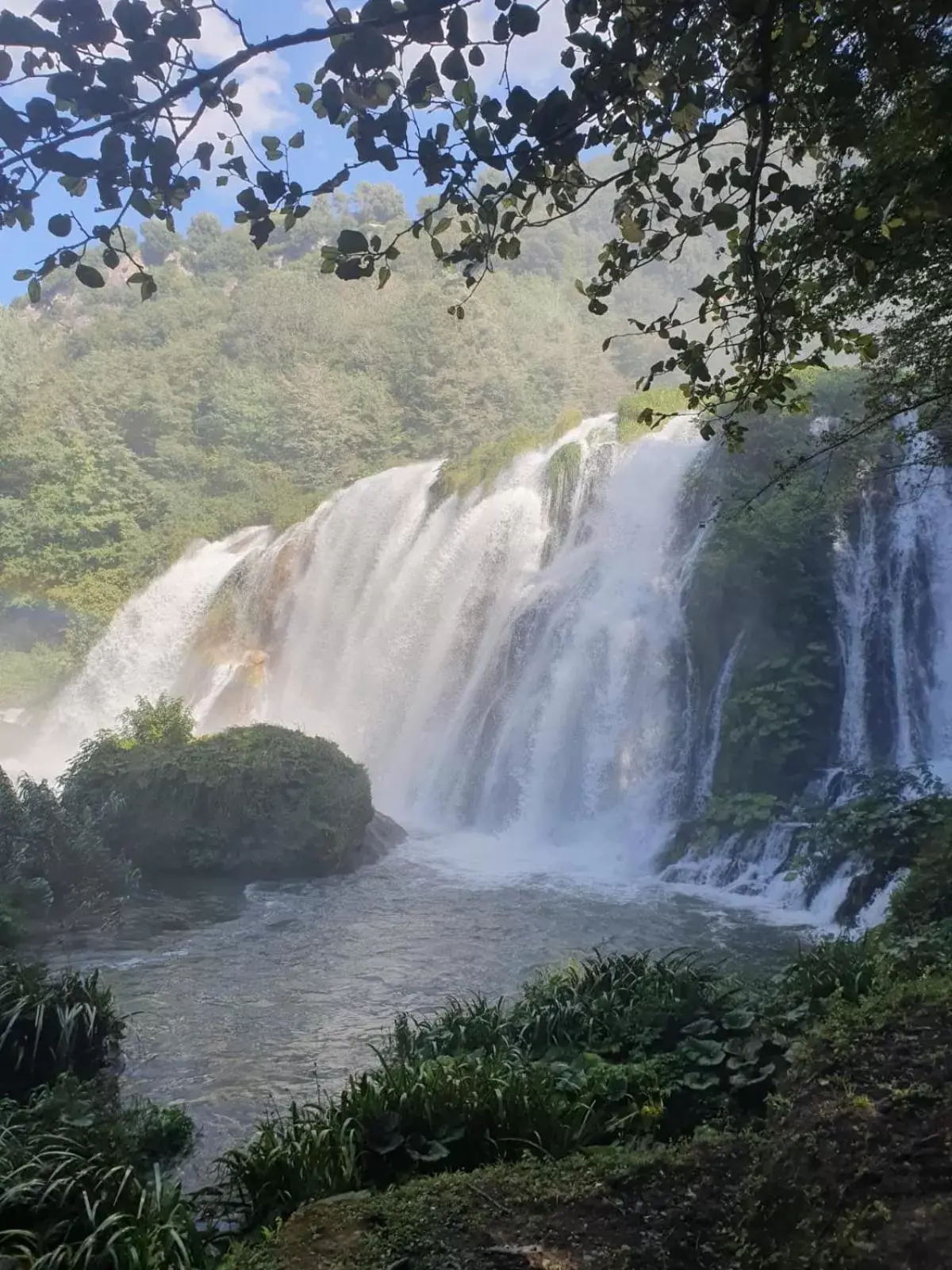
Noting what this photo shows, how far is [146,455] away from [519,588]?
2446 cm

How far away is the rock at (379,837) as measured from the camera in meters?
13.9

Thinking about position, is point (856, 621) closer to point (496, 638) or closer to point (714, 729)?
point (714, 729)

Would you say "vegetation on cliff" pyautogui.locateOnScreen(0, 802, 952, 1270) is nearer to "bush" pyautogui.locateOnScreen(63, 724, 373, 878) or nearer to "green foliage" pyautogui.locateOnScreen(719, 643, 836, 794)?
"bush" pyautogui.locateOnScreen(63, 724, 373, 878)

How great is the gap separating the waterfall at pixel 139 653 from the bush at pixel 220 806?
1217 cm

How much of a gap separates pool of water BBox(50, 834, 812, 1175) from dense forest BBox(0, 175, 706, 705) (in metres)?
17.7

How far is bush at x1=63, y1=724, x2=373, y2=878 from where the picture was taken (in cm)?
1268

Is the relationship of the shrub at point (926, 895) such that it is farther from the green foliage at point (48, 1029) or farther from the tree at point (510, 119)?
the green foliage at point (48, 1029)

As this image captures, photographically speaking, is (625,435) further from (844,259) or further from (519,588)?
(844,259)

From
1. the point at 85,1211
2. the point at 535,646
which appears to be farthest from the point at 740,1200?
the point at 535,646

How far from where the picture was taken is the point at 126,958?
358 inches

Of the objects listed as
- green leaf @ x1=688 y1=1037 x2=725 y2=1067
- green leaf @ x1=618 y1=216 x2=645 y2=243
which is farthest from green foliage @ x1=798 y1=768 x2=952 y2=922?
green leaf @ x1=618 y1=216 x2=645 y2=243

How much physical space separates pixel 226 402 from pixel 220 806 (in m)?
29.7

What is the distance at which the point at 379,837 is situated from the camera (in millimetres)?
14539

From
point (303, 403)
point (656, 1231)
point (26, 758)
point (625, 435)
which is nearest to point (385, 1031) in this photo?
point (656, 1231)
